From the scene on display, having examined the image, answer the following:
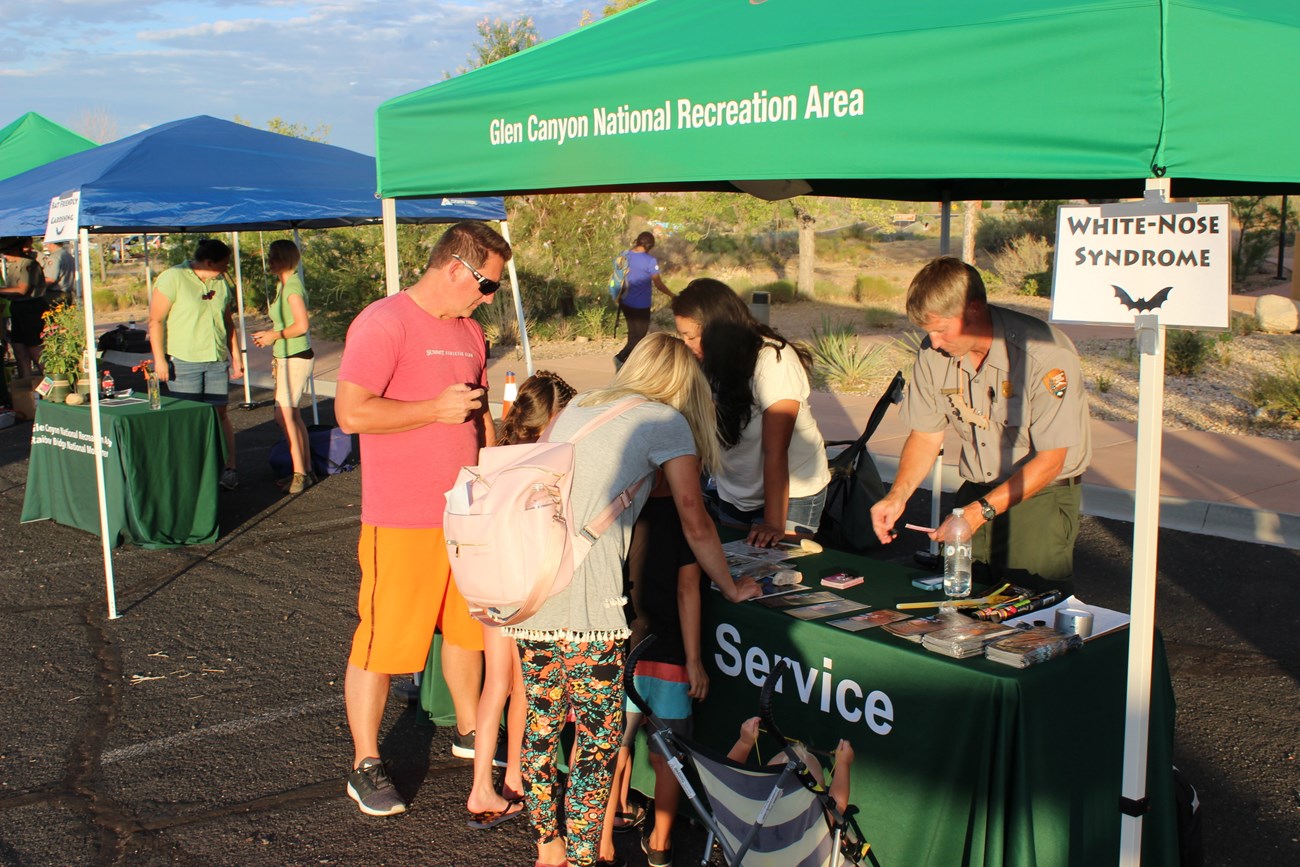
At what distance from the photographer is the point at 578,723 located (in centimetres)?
342

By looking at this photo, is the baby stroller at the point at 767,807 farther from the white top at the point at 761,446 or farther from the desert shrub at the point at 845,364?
the desert shrub at the point at 845,364

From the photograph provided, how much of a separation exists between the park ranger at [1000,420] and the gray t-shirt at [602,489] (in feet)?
3.39

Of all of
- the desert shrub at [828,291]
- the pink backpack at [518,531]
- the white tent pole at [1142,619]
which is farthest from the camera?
the desert shrub at [828,291]

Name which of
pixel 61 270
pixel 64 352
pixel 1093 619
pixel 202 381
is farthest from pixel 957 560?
pixel 61 270

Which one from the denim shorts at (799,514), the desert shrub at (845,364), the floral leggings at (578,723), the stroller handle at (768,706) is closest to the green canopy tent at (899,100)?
the stroller handle at (768,706)

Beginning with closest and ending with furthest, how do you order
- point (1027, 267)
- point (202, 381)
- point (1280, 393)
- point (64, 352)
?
1. point (202, 381)
2. point (64, 352)
3. point (1280, 393)
4. point (1027, 267)

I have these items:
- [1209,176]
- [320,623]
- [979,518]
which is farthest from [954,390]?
[320,623]

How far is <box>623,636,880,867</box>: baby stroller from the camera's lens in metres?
2.97

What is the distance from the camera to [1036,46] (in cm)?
277

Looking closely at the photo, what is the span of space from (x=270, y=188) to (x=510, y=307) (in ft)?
34.7

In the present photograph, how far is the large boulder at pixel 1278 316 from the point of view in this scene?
1667 centimetres

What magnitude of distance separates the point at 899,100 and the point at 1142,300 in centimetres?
79

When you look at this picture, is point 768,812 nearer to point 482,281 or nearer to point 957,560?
point 957,560

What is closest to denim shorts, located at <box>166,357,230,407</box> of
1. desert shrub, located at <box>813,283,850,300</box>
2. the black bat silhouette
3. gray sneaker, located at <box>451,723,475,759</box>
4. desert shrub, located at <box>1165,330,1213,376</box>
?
gray sneaker, located at <box>451,723,475,759</box>
